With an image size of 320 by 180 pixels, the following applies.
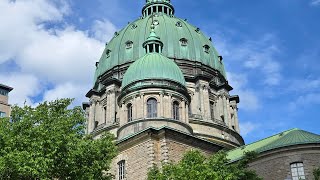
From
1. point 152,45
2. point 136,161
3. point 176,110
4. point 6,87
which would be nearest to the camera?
point 136,161

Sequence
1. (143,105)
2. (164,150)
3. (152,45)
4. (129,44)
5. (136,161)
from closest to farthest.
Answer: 1. (164,150)
2. (136,161)
3. (143,105)
4. (152,45)
5. (129,44)

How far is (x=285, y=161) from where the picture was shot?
3600cm

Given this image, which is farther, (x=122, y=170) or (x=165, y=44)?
(x=165, y=44)

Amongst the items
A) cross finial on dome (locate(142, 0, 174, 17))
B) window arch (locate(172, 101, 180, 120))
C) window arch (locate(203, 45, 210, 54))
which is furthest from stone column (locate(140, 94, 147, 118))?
cross finial on dome (locate(142, 0, 174, 17))

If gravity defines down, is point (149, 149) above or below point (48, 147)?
above

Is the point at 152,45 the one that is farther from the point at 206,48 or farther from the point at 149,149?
the point at 149,149

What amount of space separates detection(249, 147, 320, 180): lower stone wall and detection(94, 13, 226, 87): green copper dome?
22776 millimetres

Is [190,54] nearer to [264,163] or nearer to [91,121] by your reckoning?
[91,121]

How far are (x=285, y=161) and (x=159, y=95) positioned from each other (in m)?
11.7

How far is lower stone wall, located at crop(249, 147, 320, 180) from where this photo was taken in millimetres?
35406

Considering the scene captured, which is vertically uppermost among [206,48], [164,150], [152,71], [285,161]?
[206,48]

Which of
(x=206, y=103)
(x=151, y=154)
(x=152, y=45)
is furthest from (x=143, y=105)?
(x=206, y=103)

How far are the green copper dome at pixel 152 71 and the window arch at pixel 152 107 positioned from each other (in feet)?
5.83

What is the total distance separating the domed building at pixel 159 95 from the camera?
3997 centimetres
